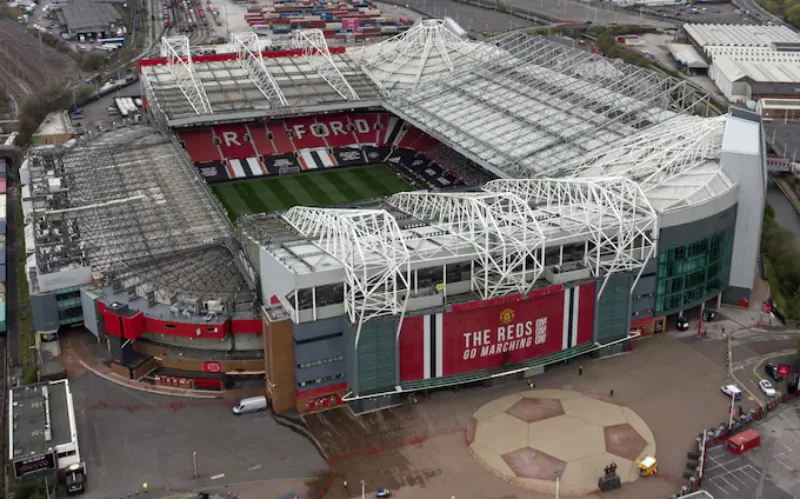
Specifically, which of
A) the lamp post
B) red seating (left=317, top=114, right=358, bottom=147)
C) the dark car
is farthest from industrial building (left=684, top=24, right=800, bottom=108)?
the lamp post

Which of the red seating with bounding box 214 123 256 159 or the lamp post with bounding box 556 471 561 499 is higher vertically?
the red seating with bounding box 214 123 256 159

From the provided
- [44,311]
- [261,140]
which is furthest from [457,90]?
[44,311]

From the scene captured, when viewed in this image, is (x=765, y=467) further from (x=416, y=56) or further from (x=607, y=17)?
A: (x=607, y=17)

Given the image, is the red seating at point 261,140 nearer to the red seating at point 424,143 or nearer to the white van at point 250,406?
the red seating at point 424,143

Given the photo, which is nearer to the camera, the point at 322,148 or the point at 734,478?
the point at 734,478

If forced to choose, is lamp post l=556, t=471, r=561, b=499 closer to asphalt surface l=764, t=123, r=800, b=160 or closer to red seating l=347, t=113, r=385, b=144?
red seating l=347, t=113, r=385, b=144

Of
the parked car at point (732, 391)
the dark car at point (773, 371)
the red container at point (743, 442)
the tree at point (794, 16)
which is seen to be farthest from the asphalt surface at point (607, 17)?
the red container at point (743, 442)
